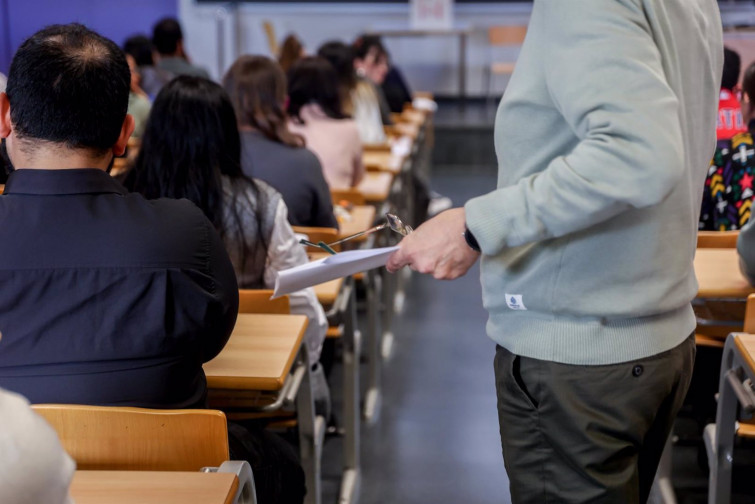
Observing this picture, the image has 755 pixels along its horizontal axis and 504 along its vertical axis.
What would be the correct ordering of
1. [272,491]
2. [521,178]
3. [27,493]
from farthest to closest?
[272,491] < [521,178] < [27,493]

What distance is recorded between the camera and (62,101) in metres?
1.46

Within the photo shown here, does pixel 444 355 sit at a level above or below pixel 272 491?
below

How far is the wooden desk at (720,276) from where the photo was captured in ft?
7.47

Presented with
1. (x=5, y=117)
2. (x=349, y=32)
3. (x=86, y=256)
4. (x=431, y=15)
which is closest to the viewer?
(x=86, y=256)

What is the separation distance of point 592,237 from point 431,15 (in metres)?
9.14

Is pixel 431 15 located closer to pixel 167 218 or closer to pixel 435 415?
pixel 435 415

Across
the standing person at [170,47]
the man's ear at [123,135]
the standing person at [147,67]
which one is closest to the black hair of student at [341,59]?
the standing person at [170,47]

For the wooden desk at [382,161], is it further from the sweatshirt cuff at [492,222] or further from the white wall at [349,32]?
the white wall at [349,32]

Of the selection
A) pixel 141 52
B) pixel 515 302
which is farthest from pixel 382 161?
pixel 515 302

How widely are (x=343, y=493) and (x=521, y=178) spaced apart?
167 cm

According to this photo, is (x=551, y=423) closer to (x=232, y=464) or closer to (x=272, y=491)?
(x=232, y=464)

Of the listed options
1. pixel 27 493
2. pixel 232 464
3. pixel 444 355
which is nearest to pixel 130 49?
pixel 444 355

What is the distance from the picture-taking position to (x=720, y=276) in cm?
238

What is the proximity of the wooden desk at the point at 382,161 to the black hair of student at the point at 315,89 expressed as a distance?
566mm
